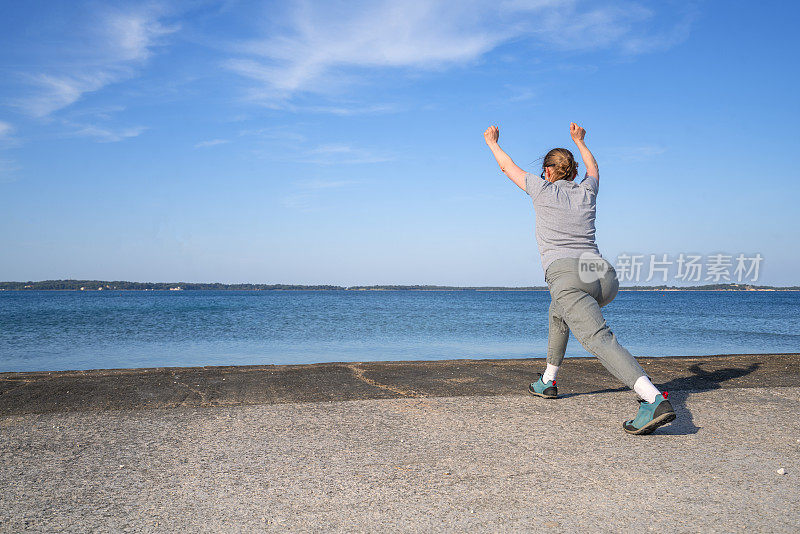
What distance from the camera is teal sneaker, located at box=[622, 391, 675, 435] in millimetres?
3584

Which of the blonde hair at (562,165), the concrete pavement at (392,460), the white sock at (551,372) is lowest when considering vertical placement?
→ the concrete pavement at (392,460)

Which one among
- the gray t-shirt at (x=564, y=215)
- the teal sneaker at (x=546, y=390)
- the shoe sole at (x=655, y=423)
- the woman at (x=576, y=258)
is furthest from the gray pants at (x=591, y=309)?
the teal sneaker at (x=546, y=390)

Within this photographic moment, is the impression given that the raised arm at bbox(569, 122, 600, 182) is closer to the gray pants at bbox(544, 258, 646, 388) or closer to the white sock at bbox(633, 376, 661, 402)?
the gray pants at bbox(544, 258, 646, 388)

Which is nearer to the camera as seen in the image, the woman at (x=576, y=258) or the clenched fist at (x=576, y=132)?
the woman at (x=576, y=258)

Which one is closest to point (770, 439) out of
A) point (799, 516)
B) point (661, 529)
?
point (799, 516)

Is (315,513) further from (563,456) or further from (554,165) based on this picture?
(554,165)

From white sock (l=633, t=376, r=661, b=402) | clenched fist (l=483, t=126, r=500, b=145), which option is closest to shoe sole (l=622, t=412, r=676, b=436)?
white sock (l=633, t=376, r=661, b=402)

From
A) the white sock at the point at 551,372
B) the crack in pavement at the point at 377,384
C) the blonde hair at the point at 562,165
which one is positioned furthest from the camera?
the crack in pavement at the point at 377,384

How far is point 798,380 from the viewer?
583 centimetres

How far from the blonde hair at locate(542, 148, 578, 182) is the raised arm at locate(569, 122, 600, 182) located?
0.35 ft

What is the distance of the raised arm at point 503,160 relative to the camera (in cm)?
428

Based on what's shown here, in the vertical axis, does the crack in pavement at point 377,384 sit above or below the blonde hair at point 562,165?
below

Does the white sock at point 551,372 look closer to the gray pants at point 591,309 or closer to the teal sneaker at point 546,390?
the teal sneaker at point 546,390

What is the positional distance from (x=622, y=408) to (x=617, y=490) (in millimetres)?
1944
